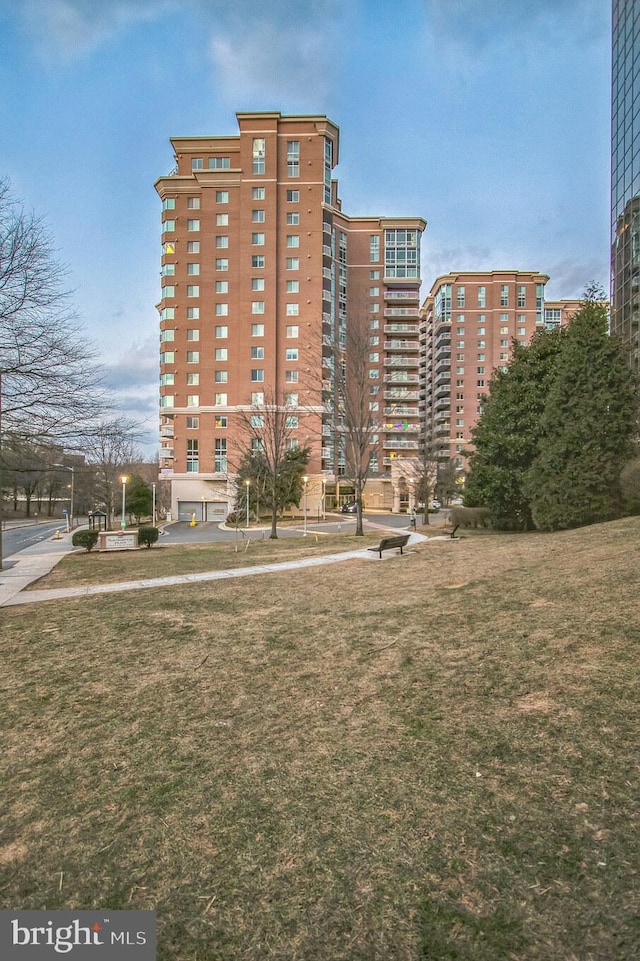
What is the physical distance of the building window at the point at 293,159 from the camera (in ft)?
172

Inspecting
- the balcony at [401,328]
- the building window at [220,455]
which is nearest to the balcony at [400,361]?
the balcony at [401,328]

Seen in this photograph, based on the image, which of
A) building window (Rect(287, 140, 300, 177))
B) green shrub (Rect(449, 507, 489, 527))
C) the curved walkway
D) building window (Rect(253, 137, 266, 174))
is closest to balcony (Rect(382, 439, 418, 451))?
building window (Rect(287, 140, 300, 177))

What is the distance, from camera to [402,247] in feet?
224

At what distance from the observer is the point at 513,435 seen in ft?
61.9

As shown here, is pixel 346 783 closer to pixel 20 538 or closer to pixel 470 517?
pixel 470 517

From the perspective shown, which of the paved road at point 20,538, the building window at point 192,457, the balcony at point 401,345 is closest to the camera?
the paved road at point 20,538

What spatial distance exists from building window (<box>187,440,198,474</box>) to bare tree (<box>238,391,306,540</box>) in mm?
6229

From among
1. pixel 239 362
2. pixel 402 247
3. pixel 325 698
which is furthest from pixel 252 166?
pixel 325 698

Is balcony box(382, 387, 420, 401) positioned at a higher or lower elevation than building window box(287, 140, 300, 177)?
lower

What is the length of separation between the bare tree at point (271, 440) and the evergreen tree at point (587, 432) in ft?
45.0

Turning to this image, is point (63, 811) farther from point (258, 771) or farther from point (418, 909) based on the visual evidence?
point (418, 909)

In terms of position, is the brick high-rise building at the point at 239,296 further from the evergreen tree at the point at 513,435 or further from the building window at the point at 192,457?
the evergreen tree at the point at 513,435

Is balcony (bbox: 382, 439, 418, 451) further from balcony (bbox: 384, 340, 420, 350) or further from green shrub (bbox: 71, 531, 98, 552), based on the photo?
green shrub (bbox: 71, 531, 98, 552)

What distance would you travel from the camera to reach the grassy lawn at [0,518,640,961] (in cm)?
239
